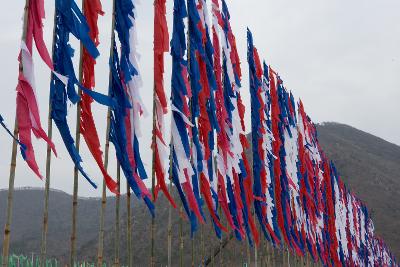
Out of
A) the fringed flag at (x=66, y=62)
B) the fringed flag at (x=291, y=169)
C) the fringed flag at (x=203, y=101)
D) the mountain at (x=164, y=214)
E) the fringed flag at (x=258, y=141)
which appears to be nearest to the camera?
the fringed flag at (x=66, y=62)

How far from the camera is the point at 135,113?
31.6 ft

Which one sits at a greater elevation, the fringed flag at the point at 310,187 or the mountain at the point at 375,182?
the mountain at the point at 375,182

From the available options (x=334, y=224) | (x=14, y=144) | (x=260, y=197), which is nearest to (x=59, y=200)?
(x=334, y=224)

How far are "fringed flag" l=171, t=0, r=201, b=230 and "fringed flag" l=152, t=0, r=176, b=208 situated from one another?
578 mm

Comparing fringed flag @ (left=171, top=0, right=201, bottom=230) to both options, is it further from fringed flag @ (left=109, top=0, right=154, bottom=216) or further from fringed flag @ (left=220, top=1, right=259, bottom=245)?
fringed flag @ (left=220, top=1, right=259, bottom=245)

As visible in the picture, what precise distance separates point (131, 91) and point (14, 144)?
292 cm

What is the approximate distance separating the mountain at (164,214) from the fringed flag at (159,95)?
25934 mm

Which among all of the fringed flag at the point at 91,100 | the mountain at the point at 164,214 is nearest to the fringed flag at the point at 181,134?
the fringed flag at the point at 91,100

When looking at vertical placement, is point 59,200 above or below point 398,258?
above

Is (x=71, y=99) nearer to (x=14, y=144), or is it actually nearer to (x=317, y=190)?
(x=14, y=144)

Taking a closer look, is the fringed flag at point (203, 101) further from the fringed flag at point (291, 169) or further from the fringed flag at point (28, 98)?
the fringed flag at point (291, 169)

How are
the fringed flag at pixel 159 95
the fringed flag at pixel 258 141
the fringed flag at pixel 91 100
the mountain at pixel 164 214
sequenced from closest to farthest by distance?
the fringed flag at pixel 91 100, the fringed flag at pixel 159 95, the fringed flag at pixel 258 141, the mountain at pixel 164 214

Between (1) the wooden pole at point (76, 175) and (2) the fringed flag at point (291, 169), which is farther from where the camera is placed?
(2) the fringed flag at point (291, 169)

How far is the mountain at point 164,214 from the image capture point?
6062 centimetres
